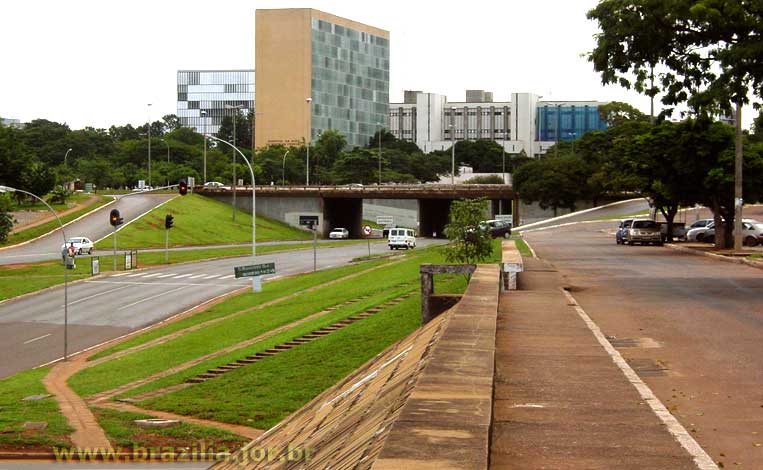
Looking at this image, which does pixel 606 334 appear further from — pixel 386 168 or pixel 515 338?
pixel 386 168

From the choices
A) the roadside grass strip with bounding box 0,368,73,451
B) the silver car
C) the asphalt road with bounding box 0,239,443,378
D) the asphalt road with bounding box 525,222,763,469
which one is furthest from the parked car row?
the roadside grass strip with bounding box 0,368,73,451

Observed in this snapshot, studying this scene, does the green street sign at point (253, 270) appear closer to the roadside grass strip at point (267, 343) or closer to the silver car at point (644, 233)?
the roadside grass strip at point (267, 343)

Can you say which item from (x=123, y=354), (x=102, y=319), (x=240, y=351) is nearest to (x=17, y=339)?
(x=102, y=319)

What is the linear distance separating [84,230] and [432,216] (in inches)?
2044

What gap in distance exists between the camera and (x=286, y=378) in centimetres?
2830

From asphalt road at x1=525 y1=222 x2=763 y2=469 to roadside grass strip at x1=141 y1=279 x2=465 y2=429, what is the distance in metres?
5.50

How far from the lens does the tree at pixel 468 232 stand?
39750 millimetres

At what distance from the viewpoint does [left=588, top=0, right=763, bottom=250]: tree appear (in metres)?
25.7

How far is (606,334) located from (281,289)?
37849 millimetres

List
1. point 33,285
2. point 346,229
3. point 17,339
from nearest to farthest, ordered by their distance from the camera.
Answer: point 17,339 < point 33,285 < point 346,229

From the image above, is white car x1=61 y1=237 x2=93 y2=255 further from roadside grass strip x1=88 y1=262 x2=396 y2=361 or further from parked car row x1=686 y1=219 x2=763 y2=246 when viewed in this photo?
parked car row x1=686 y1=219 x2=763 y2=246

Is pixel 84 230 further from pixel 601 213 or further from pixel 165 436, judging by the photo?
pixel 165 436

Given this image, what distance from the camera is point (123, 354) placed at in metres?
37.5

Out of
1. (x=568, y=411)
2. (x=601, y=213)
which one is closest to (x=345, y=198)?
(x=601, y=213)
